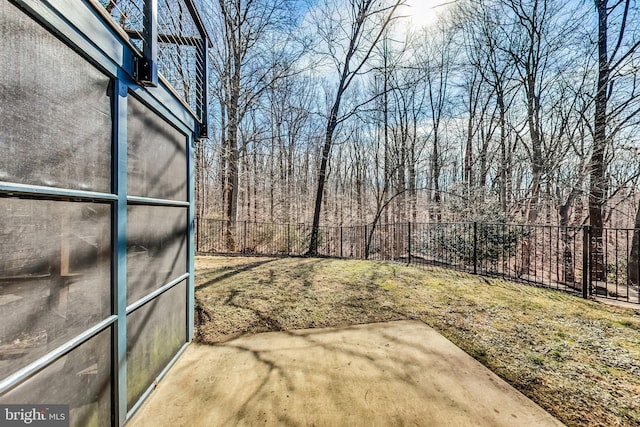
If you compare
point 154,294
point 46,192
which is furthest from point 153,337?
point 46,192

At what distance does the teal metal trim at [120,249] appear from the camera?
1.44 meters

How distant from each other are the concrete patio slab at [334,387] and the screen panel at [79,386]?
401 mm

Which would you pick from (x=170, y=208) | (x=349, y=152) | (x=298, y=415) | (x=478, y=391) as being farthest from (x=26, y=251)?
(x=349, y=152)

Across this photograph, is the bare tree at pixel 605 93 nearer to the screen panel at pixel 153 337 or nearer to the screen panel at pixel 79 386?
the screen panel at pixel 153 337

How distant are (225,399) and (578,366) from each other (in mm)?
2935

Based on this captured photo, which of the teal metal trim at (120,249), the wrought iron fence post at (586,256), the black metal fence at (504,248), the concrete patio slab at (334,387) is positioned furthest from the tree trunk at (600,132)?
the teal metal trim at (120,249)

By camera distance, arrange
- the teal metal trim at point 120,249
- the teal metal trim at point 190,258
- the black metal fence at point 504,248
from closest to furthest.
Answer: the teal metal trim at point 120,249, the teal metal trim at point 190,258, the black metal fence at point 504,248

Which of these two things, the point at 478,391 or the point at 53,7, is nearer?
the point at 53,7

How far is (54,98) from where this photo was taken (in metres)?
1.10

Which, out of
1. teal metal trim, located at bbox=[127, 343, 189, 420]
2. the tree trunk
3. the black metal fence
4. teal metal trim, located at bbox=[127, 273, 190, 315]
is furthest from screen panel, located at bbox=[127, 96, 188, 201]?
the tree trunk

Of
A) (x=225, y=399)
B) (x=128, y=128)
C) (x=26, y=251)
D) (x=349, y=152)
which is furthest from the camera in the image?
(x=349, y=152)

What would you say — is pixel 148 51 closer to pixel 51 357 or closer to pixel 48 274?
pixel 48 274

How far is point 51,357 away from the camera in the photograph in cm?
105

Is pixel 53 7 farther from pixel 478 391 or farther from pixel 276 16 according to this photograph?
pixel 276 16
